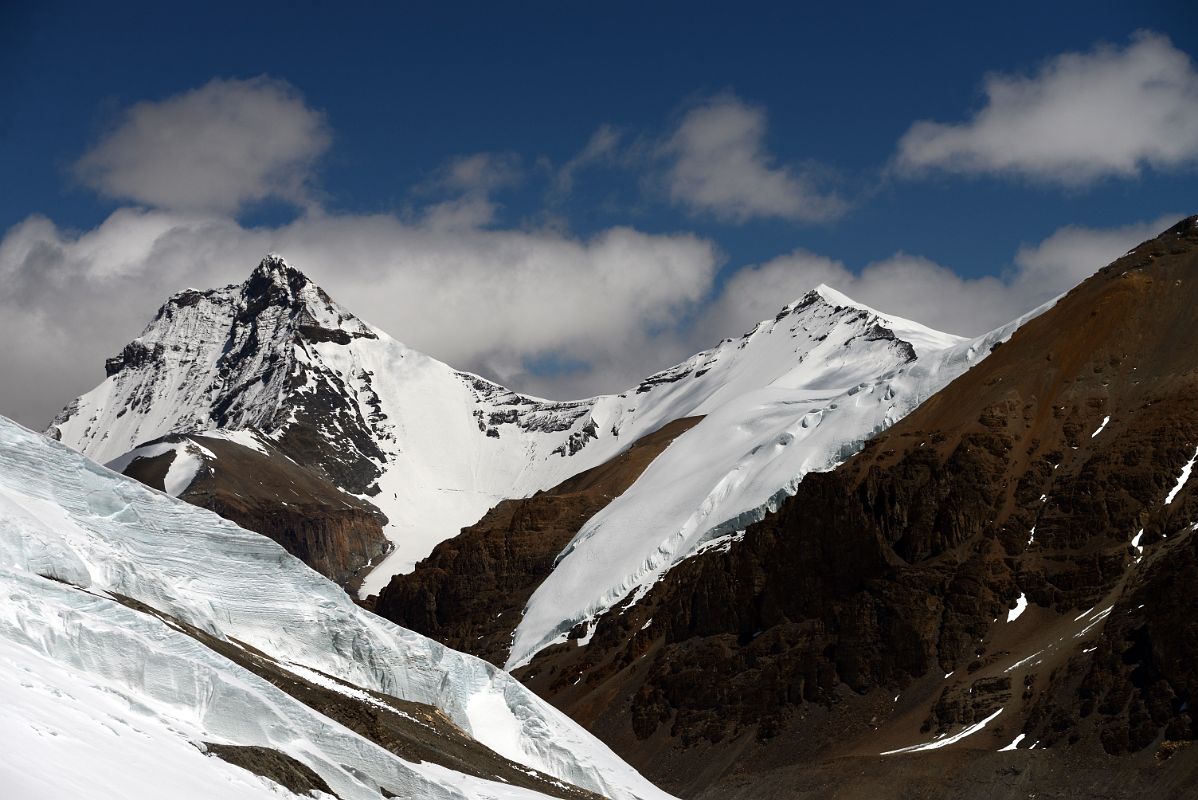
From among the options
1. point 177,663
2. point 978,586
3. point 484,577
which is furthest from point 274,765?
point 484,577

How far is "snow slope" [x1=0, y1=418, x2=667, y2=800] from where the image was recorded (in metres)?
31.5

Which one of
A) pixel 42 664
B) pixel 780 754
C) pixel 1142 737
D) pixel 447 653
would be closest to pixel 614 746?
pixel 780 754

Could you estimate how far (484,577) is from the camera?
7092 inches

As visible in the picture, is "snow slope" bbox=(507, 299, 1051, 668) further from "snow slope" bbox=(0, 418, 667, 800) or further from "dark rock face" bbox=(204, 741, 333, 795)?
"dark rock face" bbox=(204, 741, 333, 795)

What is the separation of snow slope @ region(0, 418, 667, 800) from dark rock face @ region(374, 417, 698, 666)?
98.7 m

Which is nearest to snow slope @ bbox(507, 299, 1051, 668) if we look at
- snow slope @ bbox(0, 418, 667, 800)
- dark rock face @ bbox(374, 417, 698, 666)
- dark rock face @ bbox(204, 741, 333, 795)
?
dark rock face @ bbox(374, 417, 698, 666)

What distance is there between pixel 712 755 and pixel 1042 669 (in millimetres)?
26848

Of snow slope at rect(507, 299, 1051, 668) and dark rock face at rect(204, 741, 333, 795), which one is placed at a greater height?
snow slope at rect(507, 299, 1051, 668)

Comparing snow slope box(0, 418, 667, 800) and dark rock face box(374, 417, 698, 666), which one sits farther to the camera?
dark rock face box(374, 417, 698, 666)

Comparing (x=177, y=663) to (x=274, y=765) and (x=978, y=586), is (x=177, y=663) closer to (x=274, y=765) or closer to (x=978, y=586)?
(x=274, y=765)

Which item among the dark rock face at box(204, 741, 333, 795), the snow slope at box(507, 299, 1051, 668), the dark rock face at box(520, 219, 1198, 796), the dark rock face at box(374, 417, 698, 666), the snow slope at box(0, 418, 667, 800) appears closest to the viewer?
the snow slope at box(0, 418, 667, 800)

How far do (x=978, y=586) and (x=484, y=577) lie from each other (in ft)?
271

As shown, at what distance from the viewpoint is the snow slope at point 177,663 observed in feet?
103

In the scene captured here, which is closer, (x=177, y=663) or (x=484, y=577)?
(x=177, y=663)
